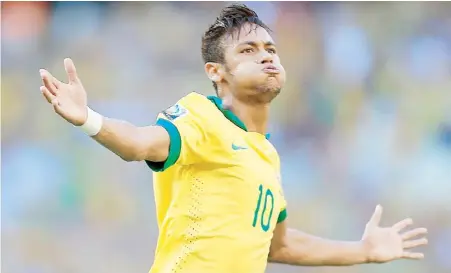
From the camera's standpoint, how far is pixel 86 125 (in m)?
2.02

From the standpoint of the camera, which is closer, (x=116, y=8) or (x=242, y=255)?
(x=242, y=255)

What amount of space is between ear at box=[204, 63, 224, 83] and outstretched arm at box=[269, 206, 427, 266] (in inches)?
27.0

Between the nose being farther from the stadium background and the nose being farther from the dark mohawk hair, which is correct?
the stadium background

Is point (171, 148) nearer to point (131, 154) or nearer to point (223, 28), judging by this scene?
point (131, 154)

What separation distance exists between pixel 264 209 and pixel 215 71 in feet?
1.81

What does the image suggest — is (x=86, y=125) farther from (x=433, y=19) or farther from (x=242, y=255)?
(x=433, y=19)

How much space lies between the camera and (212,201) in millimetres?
2438

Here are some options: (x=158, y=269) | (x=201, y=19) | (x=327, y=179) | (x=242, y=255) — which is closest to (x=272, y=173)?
(x=242, y=255)

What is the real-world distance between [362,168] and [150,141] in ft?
10.8

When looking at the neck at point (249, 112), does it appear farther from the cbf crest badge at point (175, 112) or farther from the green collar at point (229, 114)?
the cbf crest badge at point (175, 112)

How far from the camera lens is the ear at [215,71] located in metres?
2.72

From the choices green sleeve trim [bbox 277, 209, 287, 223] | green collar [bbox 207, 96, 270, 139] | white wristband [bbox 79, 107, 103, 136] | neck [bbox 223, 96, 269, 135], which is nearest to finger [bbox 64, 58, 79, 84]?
white wristband [bbox 79, 107, 103, 136]

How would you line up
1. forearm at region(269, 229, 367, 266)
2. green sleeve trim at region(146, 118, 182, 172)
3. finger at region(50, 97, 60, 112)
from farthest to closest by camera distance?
forearm at region(269, 229, 367, 266) < green sleeve trim at region(146, 118, 182, 172) < finger at region(50, 97, 60, 112)

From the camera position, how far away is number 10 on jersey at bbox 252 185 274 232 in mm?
2510
